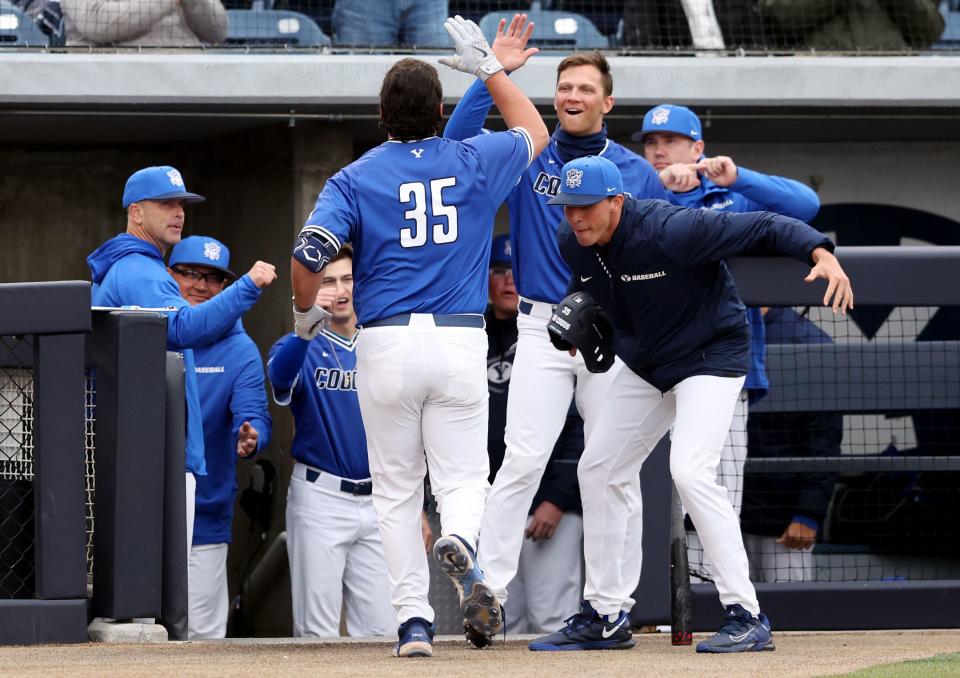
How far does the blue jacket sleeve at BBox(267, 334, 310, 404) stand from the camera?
19.6ft

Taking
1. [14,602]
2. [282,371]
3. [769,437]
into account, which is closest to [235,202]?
[282,371]

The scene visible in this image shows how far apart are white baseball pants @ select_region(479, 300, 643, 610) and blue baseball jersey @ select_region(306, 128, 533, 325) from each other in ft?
1.73

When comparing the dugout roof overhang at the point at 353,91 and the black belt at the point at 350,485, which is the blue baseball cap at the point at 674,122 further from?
the dugout roof overhang at the point at 353,91

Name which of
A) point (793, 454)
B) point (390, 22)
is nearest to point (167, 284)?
point (793, 454)

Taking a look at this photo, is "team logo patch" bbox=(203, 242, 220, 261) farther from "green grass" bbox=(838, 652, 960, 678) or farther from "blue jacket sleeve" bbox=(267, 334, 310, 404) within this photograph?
"green grass" bbox=(838, 652, 960, 678)

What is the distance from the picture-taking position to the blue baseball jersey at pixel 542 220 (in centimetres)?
513

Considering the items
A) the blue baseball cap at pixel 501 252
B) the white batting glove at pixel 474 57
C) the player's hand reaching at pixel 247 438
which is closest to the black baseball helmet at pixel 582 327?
the white batting glove at pixel 474 57

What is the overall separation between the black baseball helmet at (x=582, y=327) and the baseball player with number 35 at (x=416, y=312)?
260mm

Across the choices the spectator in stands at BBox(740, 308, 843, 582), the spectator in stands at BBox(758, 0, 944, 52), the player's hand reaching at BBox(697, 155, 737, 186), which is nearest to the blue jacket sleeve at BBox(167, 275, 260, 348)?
the player's hand reaching at BBox(697, 155, 737, 186)

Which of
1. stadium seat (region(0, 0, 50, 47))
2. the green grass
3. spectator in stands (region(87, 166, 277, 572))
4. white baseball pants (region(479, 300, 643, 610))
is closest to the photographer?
the green grass

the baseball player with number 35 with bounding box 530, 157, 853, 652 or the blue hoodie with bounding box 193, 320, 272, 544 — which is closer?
the baseball player with number 35 with bounding box 530, 157, 853, 652

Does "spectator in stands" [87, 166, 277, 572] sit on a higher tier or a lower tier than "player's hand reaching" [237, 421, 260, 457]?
higher

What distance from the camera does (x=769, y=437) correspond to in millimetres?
6289

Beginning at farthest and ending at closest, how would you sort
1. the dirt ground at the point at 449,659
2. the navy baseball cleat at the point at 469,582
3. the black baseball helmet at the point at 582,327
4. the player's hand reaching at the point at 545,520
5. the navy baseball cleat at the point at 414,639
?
the player's hand reaching at the point at 545,520
the black baseball helmet at the point at 582,327
the navy baseball cleat at the point at 414,639
the navy baseball cleat at the point at 469,582
the dirt ground at the point at 449,659
